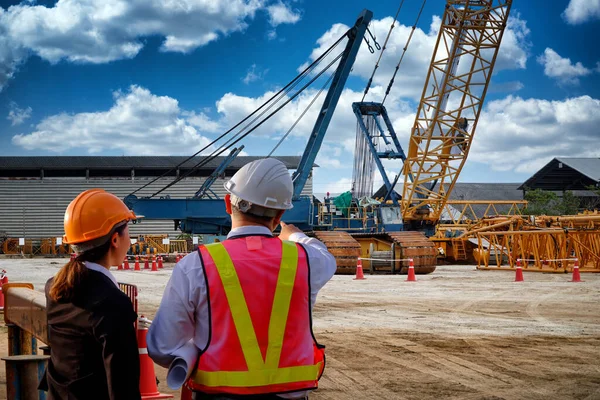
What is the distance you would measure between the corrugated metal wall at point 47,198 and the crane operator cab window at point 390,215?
94.8ft

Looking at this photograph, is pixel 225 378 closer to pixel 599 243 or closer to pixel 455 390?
pixel 455 390

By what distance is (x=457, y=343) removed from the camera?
357 inches

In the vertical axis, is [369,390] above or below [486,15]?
below

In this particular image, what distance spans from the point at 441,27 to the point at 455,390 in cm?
2922

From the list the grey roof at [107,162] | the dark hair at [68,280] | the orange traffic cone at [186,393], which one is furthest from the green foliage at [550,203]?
the dark hair at [68,280]

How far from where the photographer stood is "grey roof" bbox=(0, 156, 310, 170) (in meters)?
62.1

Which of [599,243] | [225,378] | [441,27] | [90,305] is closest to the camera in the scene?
[225,378]

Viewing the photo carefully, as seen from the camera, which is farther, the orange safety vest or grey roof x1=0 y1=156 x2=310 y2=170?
grey roof x1=0 y1=156 x2=310 y2=170

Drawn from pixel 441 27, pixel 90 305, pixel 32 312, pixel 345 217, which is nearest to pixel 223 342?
pixel 90 305

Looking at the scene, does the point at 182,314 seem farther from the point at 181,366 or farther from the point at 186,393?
the point at 186,393

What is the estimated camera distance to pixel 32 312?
14.1 feet

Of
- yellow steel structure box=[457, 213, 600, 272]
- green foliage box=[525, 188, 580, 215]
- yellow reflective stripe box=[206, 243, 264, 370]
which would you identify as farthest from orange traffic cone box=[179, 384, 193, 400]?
green foliage box=[525, 188, 580, 215]

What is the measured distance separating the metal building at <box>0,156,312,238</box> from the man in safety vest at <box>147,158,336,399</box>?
56.3 metres

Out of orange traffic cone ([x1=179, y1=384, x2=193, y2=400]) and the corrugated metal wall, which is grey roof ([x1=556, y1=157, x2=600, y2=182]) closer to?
the corrugated metal wall
